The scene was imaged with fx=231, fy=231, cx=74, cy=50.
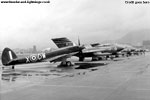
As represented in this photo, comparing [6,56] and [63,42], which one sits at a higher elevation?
[63,42]

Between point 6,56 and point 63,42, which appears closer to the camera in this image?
point 6,56

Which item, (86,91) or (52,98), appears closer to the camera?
(52,98)

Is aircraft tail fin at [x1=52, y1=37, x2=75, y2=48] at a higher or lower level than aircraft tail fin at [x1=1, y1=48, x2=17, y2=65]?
higher

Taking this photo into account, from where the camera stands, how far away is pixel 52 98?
9.15m

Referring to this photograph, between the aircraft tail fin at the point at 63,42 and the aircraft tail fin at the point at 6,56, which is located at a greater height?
the aircraft tail fin at the point at 63,42

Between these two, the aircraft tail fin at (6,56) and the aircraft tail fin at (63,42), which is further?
the aircraft tail fin at (63,42)

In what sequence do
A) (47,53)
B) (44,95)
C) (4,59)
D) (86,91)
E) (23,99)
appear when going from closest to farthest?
(23,99) < (44,95) < (86,91) < (4,59) < (47,53)

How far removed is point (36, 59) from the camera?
1139 inches

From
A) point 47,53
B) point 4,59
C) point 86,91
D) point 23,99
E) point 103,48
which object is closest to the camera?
point 23,99

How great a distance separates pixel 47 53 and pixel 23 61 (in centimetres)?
361

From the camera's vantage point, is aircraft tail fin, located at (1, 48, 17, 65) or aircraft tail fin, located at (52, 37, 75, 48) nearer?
aircraft tail fin, located at (1, 48, 17, 65)

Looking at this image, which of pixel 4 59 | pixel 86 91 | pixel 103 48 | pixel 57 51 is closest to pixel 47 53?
pixel 57 51

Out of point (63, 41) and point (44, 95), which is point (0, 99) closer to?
point (44, 95)

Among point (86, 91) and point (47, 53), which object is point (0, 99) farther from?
point (47, 53)
